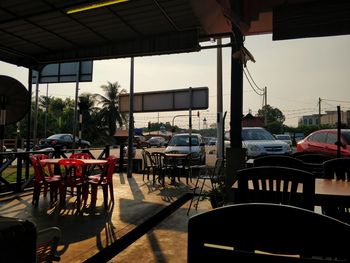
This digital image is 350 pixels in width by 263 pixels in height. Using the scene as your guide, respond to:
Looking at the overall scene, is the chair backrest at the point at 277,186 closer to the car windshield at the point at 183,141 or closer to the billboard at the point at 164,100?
the billboard at the point at 164,100

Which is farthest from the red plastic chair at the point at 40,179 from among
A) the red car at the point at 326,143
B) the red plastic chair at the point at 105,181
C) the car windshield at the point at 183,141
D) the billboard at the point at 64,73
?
the billboard at the point at 64,73

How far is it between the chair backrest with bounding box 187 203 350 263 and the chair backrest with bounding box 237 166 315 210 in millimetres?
1295

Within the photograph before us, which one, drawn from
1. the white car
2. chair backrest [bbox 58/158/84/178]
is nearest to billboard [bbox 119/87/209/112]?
the white car

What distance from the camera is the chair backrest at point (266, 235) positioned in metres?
1.09

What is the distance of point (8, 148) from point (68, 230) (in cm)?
1586

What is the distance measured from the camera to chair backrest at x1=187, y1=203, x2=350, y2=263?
1089 mm

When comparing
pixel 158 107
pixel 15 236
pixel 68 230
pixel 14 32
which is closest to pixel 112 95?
pixel 158 107

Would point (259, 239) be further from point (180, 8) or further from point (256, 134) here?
point (256, 134)

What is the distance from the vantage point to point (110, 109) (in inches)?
1567

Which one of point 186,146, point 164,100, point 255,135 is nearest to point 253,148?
point 255,135

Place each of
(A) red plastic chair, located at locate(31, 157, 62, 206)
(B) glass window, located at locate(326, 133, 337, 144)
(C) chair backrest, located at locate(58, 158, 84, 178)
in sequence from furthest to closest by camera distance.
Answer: (B) glass window, located at locate(326, 133, 337, 144) < (A) red plastic chair, located at locate(31, 157, 62, 206) < (C) chair backrest, located at locate(58, 158, 84, 178)

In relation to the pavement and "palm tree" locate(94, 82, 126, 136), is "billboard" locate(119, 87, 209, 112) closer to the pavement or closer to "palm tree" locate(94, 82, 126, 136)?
the pavement

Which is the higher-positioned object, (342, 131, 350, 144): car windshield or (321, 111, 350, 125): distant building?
(321, 111, 350, 125): distant building

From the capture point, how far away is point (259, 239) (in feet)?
3.85
